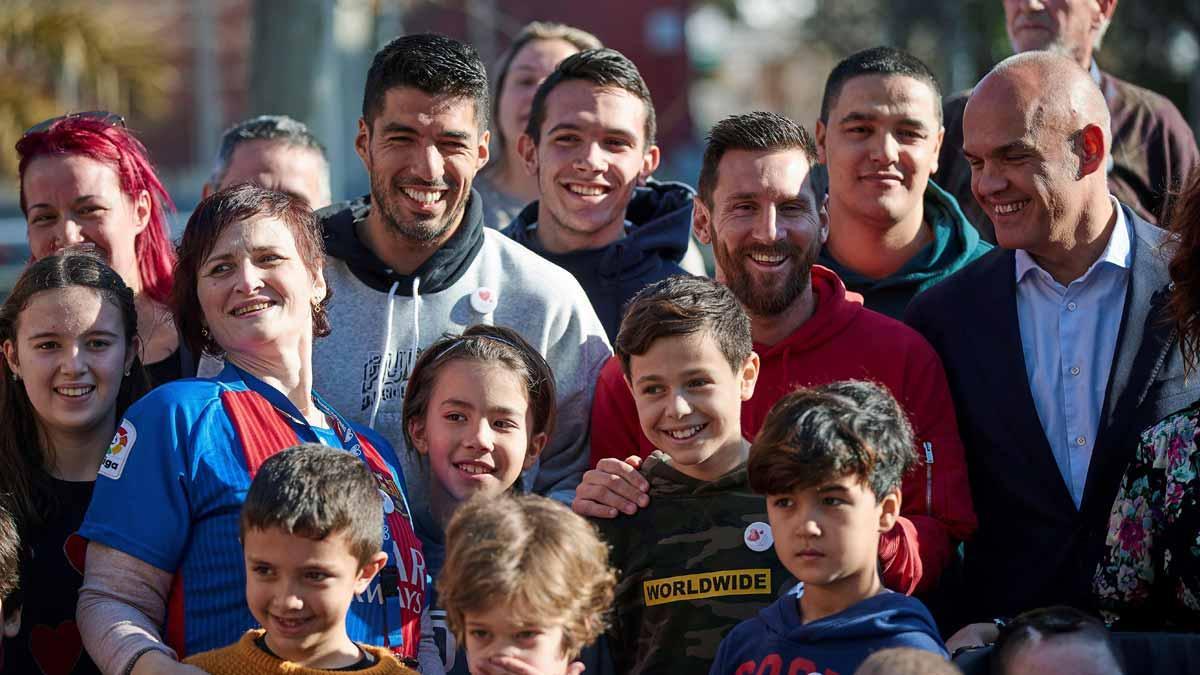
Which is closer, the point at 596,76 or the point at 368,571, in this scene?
the point at 368,571

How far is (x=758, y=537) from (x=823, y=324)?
78 cm

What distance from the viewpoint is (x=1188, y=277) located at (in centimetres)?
395

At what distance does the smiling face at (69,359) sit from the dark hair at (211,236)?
24cm

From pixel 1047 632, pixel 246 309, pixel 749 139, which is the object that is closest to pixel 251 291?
pixel 246 309

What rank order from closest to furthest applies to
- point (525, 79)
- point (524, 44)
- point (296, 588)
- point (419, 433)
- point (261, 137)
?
point (296, 588) → point (419, 433) → point (261, 137) → point (525, 79) → point (524, 44)

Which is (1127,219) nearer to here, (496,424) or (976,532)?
(976,532)

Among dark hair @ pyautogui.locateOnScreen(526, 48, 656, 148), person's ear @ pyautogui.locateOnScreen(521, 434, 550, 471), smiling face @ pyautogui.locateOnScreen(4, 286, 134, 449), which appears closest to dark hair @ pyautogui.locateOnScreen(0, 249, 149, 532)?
smiling face @ pyautogui.locateOnScreen(4, 286, 134, 449)

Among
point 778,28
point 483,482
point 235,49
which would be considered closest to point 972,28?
point 778,28

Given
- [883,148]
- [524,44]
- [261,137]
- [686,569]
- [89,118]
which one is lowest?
[686,569]

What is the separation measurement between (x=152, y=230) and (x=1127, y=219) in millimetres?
3104

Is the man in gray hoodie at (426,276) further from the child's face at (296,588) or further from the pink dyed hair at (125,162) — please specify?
the child's face at (296,588)

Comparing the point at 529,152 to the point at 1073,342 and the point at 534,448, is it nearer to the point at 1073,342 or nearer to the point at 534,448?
the point at 534,448

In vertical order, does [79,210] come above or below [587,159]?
below

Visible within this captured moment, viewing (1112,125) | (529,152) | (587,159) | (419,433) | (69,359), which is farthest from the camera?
(1112,125)
